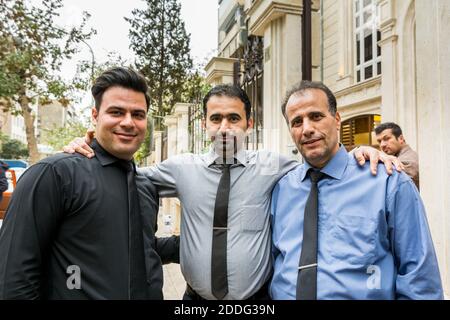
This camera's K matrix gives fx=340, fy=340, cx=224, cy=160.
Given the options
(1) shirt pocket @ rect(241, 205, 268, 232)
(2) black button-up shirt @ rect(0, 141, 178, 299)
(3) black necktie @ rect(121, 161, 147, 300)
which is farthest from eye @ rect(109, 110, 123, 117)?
(1) shirt pocket @ rect(241, 205, 268, 232)

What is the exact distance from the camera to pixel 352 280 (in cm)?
156

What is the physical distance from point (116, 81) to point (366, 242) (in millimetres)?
1476

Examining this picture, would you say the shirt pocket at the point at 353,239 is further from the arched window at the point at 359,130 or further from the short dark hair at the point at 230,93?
the arched window at the point at 359,130

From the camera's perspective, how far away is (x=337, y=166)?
1805mm

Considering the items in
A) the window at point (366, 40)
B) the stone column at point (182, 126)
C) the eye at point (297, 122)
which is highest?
the window at point (366, 40)

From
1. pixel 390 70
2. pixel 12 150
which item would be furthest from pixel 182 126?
pixel 12 150

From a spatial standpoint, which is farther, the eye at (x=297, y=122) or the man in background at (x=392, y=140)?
the man in background at (x=392, y=140)

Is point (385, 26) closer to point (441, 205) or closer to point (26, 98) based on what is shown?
point (441, 205)

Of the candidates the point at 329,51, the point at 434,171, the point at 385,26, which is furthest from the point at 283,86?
the point at 329,51

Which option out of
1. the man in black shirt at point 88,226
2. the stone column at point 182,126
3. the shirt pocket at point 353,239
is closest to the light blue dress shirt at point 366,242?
the shirt pocket at point 353,239

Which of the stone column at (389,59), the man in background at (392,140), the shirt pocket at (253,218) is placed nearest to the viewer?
the shirt pocket at (253,218)

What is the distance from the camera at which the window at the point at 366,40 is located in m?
10.6

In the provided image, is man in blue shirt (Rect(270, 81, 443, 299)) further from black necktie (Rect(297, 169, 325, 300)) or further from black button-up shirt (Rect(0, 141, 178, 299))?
black button-up shirt (Rect(0, 141, 178, 299))

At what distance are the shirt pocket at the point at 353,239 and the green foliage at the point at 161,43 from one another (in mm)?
22182
